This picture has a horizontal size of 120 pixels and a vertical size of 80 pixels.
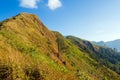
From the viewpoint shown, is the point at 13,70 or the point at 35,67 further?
the point at 35,67


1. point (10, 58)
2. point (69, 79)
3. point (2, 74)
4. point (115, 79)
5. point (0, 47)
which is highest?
point (0, 47)

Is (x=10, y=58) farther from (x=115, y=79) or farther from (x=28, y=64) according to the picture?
(x=115, y=79)

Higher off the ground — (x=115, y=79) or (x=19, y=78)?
(x=19, y=78)

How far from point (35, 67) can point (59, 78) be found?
54.9 inches

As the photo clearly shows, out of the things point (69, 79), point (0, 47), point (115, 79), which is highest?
point (0, 47)

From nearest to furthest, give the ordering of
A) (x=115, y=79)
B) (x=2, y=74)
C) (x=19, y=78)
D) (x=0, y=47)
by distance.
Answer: (x=2, y=74) → (x=19, y=78) → (x=0, y=47) → (x=115, y=79)

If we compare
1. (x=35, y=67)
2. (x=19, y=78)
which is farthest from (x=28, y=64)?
(x=19, y=78)

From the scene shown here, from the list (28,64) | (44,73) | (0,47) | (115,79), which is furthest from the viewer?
(115,79)

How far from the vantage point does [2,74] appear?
9555 millimetres

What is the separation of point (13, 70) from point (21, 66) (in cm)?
132

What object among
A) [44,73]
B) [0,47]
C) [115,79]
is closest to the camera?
[44,73]

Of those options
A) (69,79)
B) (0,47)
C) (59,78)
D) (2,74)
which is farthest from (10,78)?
(0,47)

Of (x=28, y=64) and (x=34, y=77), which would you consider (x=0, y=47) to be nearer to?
(x=28, y=64)

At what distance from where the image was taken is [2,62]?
10273 mm
